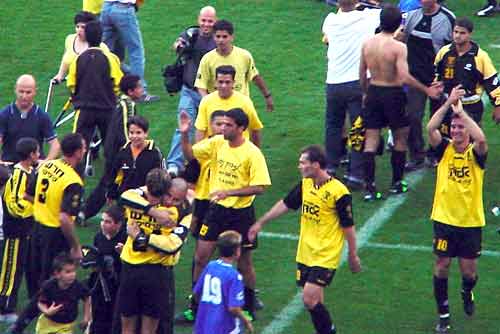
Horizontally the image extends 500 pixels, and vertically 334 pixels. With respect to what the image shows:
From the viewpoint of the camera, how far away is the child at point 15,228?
11.5 metres

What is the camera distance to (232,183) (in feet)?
36.9

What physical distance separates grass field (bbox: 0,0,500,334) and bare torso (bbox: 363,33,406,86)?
133cm

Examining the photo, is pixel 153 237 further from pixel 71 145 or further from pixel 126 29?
pixel 126 29

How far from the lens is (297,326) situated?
37.5 ft

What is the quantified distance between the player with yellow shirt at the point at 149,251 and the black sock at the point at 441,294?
7.58ft

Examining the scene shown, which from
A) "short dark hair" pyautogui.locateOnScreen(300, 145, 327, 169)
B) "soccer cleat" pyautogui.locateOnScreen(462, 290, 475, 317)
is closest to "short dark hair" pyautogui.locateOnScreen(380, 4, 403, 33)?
"soccer cleat" pyautogui.locateOnScreen(462, 290, 475, 317)

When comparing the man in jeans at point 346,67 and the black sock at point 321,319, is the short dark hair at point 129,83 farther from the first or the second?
the black sock at point 321,319

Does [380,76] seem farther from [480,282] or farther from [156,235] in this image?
[156,235]

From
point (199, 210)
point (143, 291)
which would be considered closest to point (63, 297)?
point (143, 291)

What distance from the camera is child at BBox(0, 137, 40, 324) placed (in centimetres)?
1152

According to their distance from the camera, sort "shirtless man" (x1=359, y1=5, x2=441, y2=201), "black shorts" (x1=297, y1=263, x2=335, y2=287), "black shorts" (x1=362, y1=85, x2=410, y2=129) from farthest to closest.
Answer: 1. "black shorts" (x1=362, y1=85, x2=410, y2=129)
2. "shirtless man" (x1=359, y1=5, x2=441, y2=201)
3. "black shorts" (x1=297, y1=263, x2=335, y2=287)

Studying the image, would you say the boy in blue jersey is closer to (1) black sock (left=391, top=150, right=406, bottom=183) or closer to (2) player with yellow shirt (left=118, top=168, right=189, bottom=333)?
(2) player with yellow shirt (left=118, top=168, right=189, bottom=333)

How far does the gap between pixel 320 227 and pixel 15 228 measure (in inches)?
109

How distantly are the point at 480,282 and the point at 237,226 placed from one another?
8.26 ft
